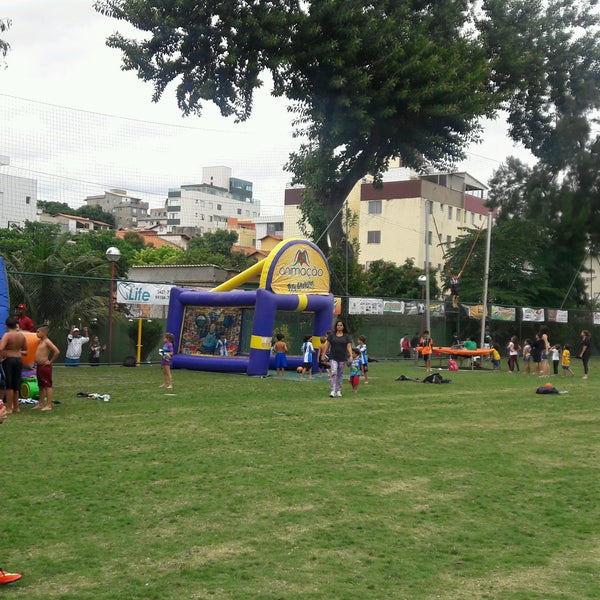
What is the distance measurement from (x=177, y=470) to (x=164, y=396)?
25.1 feet

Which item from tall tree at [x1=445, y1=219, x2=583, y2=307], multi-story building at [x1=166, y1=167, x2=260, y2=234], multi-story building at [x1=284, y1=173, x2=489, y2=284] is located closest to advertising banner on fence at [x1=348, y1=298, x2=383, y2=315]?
tall tree at [x1=445, y1=219, x2=583, y2=307]

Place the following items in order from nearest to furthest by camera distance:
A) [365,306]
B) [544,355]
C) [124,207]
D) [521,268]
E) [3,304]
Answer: [3,304] < [544,355] < [365,306] < [521,268] < [124,207]

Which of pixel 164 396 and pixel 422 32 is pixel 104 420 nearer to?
pixel 164 396

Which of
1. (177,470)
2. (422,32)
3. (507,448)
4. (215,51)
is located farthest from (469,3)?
(177,470)

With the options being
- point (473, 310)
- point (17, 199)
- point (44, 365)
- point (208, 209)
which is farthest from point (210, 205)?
point (44, 365)

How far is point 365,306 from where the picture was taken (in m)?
33.9

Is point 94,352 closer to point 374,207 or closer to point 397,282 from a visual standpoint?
point 397,282

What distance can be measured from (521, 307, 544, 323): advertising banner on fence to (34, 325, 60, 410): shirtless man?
2959cm

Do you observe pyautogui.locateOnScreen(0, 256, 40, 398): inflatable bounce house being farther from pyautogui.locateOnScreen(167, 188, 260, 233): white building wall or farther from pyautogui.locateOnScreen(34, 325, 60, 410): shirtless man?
pyautogui.locateOnScreen(167, 188, 260, 233): white building wall

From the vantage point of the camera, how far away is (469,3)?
116 feet

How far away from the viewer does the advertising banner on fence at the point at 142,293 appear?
1013 inches

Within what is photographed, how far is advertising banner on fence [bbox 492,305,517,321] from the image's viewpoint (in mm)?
38062

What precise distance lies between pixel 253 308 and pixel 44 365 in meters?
11.8

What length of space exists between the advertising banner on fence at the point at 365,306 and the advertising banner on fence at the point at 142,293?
906 cm
